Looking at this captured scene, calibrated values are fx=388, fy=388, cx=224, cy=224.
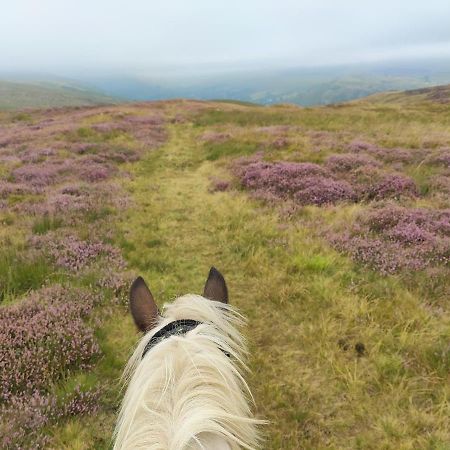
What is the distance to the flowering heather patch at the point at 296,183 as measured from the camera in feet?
39.7

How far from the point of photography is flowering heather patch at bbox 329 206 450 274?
308 inches

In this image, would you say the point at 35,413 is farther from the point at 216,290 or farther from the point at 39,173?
the point at 39,173

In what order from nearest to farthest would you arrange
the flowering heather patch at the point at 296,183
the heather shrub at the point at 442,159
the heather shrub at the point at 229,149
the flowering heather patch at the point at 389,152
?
1. the flowering heather patch at the point at 296,183
2. the heather shrub at the point at 442,159
3. the flowering heather patch at the point at 389,152
4. the heather shrub at the point at 229,149

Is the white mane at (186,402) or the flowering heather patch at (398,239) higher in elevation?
the white mane at (186,402)

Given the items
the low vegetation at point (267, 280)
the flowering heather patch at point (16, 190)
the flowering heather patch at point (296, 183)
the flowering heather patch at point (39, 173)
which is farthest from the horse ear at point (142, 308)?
the flowering heather patch at point (39, 173)

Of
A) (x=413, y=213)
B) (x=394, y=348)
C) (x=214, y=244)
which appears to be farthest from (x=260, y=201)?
(x=394, y=348)

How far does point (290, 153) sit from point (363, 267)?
32.6 feet

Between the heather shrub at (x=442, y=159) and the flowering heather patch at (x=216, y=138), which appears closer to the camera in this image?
the heather shrub at (x=442, y=159)

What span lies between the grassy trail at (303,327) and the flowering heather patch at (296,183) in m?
1.27

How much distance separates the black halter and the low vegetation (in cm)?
218

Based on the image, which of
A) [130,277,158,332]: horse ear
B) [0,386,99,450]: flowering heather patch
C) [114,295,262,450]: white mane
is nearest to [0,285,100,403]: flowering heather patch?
[0,386,99,450]: flowering heather patch

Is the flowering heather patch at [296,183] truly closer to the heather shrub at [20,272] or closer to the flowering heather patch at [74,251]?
the flowering heather patch at [74,251]

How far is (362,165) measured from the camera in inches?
573

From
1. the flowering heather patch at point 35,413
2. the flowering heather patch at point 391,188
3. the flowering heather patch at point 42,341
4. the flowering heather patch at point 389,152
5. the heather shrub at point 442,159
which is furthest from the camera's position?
the flowering heather patch at point 389,152
